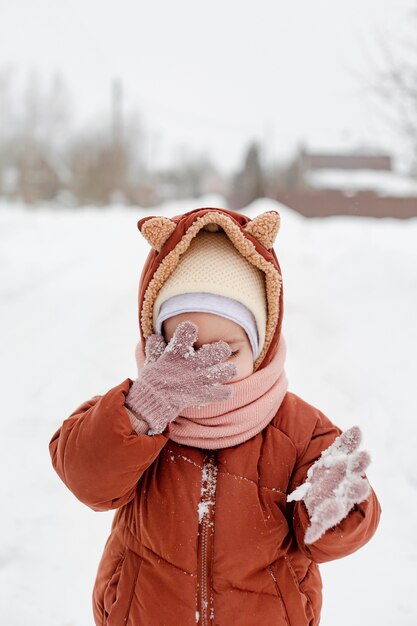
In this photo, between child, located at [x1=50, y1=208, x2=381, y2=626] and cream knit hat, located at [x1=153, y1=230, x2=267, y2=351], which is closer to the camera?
child, located at [x1=50, y1=208, x2=381, y2=626]

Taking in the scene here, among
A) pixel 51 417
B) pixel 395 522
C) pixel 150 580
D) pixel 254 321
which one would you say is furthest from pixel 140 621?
pixel 51 417

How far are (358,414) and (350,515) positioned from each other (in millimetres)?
2525

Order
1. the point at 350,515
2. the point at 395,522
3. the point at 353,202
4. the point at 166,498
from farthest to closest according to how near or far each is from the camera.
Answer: the point at 353,202, the point at 395,522, the point at 166,498, the point at 350,515

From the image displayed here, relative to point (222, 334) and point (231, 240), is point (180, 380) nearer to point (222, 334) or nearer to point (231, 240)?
point (222, 334)

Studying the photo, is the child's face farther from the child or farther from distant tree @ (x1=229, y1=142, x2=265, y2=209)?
distant tree @ (x1=229, y1=142, x2=265, y2=209)

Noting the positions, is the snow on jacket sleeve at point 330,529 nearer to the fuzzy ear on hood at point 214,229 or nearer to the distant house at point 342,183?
the fuzzy ear on hood at point 214,229

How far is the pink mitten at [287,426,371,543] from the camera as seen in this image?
1264mm

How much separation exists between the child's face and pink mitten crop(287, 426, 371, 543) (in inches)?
11.3

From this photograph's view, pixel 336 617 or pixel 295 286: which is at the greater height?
pixel 295 286

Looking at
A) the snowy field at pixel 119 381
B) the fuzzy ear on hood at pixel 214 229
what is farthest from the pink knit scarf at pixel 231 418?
the snowy field at pixel 119 381

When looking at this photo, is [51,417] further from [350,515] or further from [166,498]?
[350,515]

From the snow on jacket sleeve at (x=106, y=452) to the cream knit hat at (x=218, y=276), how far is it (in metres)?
0.28

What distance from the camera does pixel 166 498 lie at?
1.45 m

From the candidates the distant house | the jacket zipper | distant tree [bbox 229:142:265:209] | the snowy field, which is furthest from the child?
distant tree [bbox 229:142:265:209]
